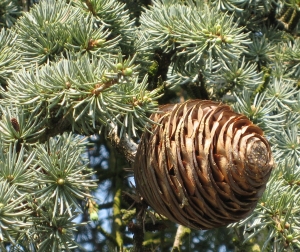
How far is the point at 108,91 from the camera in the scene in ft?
2.15

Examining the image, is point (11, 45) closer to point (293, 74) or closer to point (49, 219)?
point (49, 219)

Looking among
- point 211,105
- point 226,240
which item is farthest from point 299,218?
point 226,240

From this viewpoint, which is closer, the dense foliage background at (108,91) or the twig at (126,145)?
the dense foliage background at (108,91)

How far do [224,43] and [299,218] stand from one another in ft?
0.79

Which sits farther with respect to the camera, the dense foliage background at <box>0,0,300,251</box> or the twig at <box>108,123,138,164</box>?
the twig at <box>108,123,138,164</box>

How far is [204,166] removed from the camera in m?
0.69

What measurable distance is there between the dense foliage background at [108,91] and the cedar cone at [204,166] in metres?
0.05

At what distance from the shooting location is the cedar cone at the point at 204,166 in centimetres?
68

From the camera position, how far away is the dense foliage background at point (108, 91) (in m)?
0.65

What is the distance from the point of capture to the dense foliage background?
65 centimetres

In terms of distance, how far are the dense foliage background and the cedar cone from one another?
5cm

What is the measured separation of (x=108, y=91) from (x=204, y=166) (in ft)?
0.44

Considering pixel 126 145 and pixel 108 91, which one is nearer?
pixel 108 91

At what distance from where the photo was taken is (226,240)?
56.4 inches
